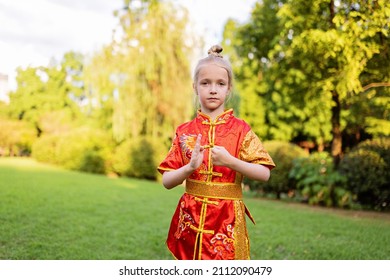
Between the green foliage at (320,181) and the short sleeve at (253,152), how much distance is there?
6156mm

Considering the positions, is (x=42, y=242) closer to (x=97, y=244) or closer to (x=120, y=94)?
(x=97, y=244)

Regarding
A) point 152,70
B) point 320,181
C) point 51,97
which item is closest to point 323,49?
point 320,181

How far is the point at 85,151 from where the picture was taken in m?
14.6

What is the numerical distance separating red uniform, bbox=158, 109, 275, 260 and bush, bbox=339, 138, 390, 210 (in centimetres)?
583

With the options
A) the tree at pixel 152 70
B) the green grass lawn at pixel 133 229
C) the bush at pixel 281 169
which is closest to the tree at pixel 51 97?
the tree at pixel 152 70

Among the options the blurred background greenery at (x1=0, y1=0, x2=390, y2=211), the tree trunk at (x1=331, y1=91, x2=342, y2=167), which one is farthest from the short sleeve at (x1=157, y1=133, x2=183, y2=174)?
the tree trunk at (x1=331, y1=91, x2=342, y2=167)

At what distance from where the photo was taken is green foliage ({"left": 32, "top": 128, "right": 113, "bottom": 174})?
1437 cm

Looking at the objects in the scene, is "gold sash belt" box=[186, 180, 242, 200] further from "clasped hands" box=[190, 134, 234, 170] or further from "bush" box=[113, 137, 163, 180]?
"bush" box=[113, 137, 163, 180]

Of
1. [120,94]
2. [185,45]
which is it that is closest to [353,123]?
[185,45]

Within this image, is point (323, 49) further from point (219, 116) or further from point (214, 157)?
point (214, 157)

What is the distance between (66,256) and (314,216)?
3.98 m

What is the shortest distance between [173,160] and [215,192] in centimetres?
24

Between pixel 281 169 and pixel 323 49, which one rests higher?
pixel 323 49
